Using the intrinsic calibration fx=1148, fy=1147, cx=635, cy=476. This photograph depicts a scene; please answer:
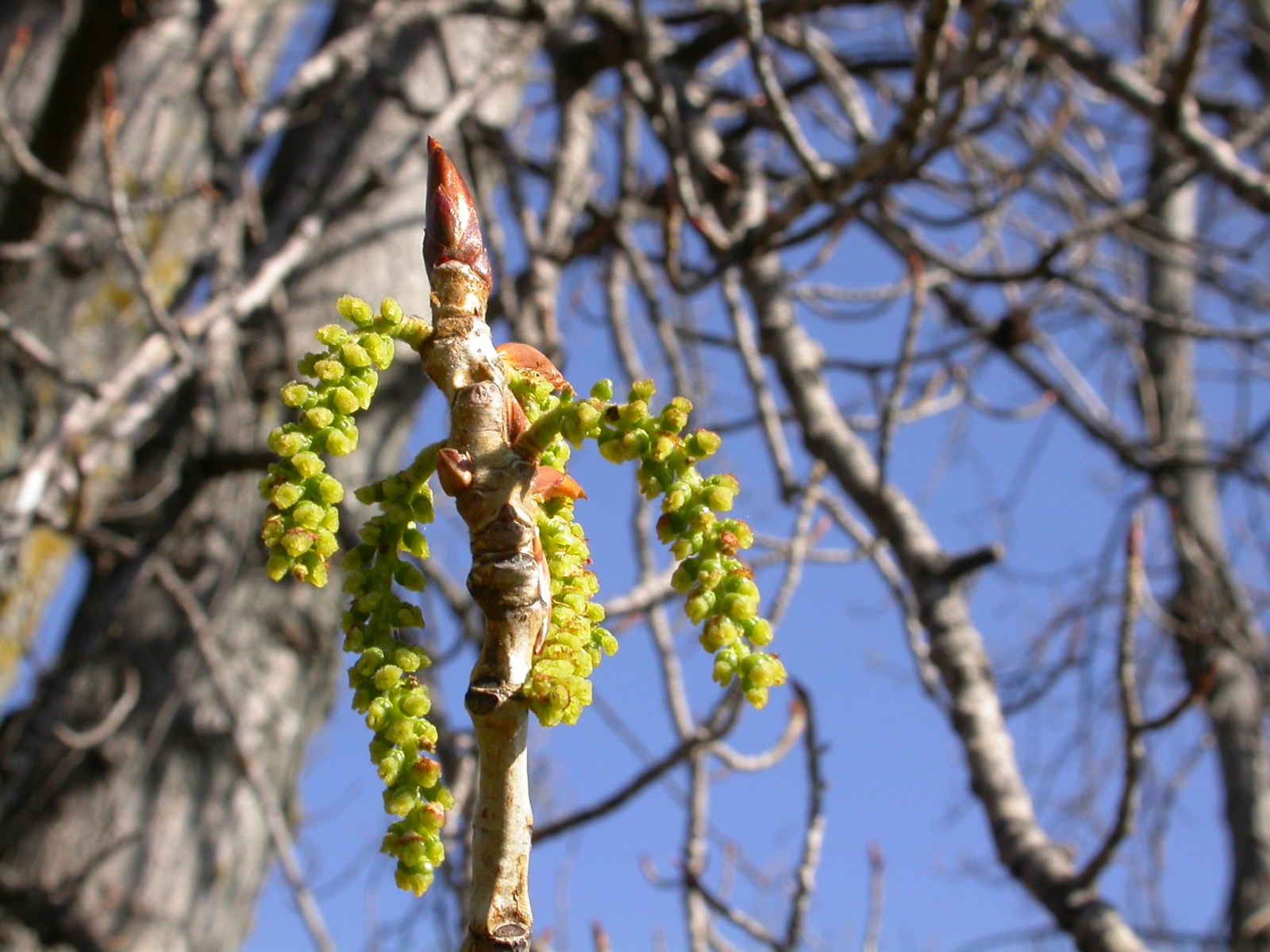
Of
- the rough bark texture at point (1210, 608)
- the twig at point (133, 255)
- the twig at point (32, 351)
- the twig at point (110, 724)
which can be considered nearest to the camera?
the twig at point (133, 255)

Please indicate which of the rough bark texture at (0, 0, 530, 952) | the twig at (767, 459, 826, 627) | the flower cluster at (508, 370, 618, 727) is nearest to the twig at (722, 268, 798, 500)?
the twig at (767, 459, 826, 627)

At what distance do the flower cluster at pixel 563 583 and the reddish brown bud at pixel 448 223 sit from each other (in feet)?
0.28

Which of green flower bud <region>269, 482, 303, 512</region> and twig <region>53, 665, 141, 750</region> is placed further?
twig <region>53, 665, 141, 750</region>

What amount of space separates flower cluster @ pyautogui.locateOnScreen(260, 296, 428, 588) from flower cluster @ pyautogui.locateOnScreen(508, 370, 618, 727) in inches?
3.7

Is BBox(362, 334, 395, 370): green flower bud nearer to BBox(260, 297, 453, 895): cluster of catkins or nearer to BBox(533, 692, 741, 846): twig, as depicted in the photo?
BBox(260, 297, 453, 895): cluster of catkins

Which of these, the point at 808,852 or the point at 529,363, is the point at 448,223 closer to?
the point at 529,363

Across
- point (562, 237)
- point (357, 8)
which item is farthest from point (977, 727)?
point (357, 8)

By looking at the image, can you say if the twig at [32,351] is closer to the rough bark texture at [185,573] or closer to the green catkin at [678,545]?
the rough bark texture at [185,573]

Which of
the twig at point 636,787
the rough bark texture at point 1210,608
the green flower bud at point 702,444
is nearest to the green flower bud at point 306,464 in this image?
the green flower bud at point 702,444

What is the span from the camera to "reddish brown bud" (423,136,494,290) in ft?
2.41

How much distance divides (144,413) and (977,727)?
5.73ft

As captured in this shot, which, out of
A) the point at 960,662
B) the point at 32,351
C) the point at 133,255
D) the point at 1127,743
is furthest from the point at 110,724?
the point at 1127,743

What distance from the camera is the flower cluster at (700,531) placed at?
0.66 meters

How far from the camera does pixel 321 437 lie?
721 millimetres
